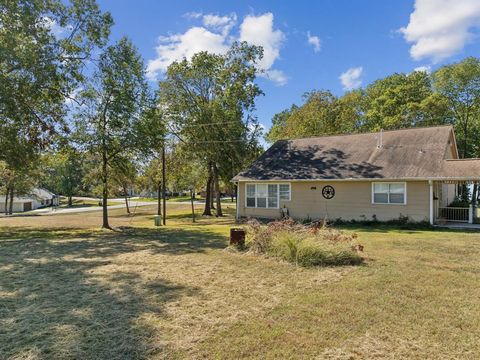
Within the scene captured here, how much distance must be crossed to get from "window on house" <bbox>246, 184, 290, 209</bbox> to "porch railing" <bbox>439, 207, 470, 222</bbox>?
8286mm

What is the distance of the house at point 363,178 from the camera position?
1658cm

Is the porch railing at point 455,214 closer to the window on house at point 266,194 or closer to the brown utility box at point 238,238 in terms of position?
the window on house at point 266,194

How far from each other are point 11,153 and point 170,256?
10.7 metres

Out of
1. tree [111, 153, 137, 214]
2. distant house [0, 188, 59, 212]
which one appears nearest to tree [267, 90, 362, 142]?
tree [111, 153, 137, 214]

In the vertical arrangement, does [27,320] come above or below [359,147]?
below

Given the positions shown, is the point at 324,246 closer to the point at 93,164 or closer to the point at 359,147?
the point at 359,147

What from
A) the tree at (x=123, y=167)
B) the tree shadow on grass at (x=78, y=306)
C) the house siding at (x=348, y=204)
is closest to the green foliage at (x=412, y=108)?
the house siding at (x=348, y=204)

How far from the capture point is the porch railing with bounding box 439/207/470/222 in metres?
18.1

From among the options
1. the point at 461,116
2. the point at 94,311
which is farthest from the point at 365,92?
the point at 94,311

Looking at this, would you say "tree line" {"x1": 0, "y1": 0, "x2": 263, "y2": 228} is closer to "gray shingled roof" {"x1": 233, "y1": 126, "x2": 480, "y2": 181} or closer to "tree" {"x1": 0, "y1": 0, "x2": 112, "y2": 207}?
"tree" {"x1": 0, "y1": 0, "x2": 112, "y2": 207}

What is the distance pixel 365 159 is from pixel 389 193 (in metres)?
2.60

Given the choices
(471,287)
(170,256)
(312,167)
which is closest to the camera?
(471,287)

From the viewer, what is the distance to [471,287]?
20.9 ft

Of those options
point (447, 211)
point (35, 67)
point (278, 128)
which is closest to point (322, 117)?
point (278, 128)
